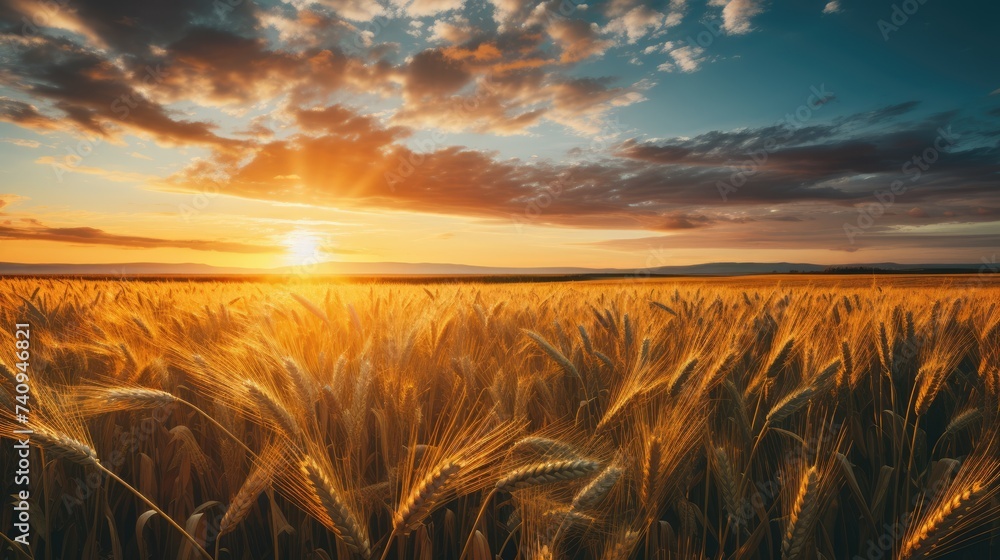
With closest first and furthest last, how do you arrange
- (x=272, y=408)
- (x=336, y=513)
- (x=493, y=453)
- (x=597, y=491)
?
(x=336, y=513) < (x=597, y=491) < (x=272, y=408) < (x=493, y=453)

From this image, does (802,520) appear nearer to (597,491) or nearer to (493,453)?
(597,491)

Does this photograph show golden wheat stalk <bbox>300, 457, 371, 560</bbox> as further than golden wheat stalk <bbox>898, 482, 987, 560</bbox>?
No

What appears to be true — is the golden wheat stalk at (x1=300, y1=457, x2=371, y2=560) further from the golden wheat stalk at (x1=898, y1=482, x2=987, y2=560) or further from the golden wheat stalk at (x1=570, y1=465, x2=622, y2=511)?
the golden wheat stalk at (x1=898, y1=482, x2=987, y2=560)

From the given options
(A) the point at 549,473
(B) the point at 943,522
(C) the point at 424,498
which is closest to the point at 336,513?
(C) the point at 424,498

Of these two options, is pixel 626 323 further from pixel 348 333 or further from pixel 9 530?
pixel 9 530

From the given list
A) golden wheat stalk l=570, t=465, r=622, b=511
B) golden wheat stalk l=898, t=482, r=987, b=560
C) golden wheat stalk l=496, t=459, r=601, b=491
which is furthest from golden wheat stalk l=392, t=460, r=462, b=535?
golden wheat stalk l=898, t=482, r=987, b=560

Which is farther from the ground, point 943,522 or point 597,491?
point 597,491

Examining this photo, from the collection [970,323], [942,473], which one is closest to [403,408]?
[942,473]

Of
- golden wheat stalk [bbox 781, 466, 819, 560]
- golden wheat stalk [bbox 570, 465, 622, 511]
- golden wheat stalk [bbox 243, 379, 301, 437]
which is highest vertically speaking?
golden wheat stalk [bbox 243, 379, 301, 437]

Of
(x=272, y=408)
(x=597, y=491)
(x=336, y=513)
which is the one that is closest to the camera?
(x=336, y=513)

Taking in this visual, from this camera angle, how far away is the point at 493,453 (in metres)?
1.64

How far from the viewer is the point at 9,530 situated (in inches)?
70.4

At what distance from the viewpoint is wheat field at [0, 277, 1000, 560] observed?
1.36 metres

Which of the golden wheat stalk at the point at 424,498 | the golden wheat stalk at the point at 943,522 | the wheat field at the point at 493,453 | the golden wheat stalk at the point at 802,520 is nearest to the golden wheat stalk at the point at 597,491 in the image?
the wheat field at the point at 493,453
